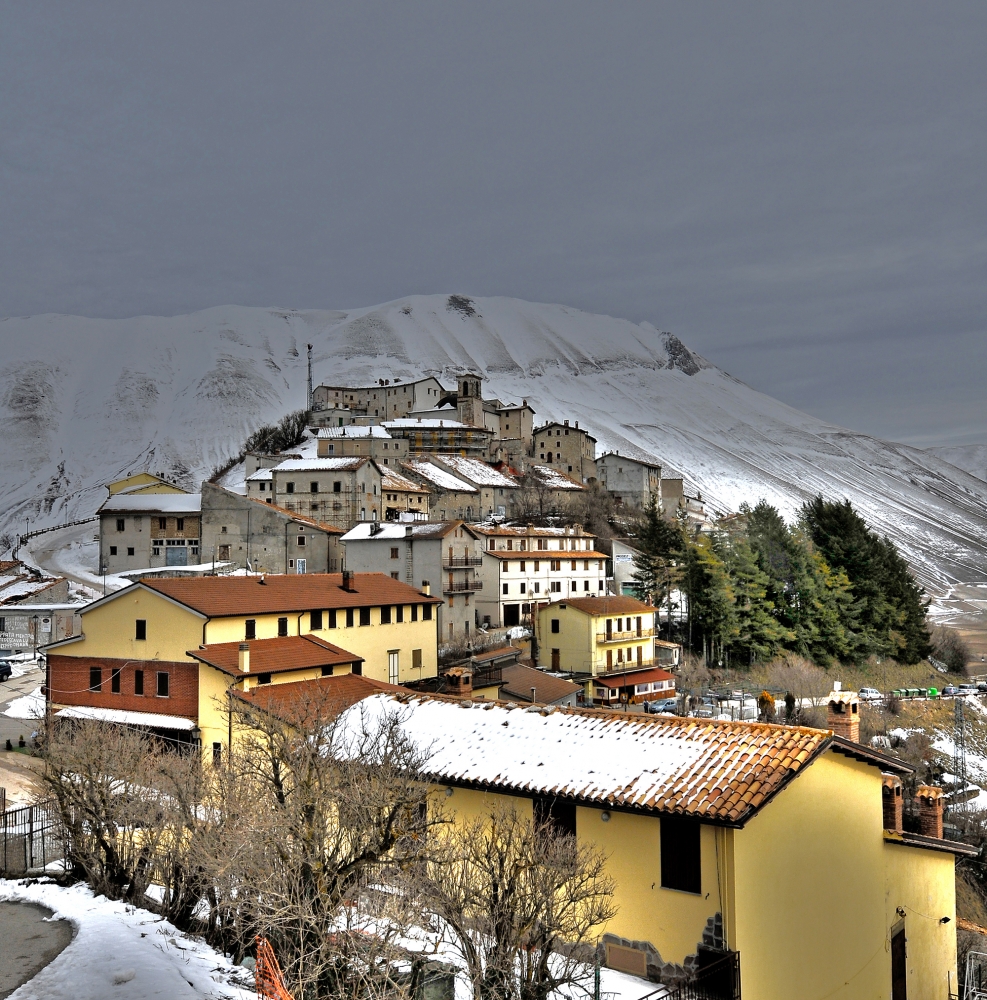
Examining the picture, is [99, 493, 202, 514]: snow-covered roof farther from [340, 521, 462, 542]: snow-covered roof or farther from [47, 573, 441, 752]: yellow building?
[47, 573, 441, 752]: yellow building

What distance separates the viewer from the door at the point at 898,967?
18.3m

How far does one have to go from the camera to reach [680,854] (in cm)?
1435

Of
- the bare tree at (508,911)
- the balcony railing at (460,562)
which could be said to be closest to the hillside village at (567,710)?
the balcony railing at (460,562)

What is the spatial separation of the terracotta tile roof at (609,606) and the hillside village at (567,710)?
221 millimetres

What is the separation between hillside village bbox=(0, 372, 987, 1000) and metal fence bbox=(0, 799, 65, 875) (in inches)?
98.2

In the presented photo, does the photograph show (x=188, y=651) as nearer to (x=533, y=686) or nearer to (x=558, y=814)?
(x=533, y=686)

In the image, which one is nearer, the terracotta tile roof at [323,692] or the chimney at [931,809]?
the chimney at [931,809]

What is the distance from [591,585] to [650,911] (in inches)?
2380

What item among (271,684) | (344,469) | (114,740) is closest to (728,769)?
(114,740)

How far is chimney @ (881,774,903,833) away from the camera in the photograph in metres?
19.9

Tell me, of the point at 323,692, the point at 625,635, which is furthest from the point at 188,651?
the point at 625,635

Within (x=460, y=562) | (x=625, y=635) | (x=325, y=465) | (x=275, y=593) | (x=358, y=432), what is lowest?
(x=625, y=635)

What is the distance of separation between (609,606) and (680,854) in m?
43.7

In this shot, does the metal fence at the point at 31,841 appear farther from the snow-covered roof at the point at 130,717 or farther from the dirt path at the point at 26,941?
the snow-covered roof at the point at 130,717
